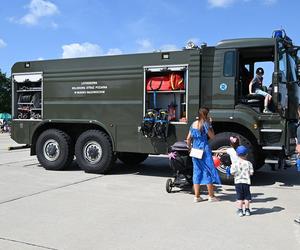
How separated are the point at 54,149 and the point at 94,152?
1.27 meters

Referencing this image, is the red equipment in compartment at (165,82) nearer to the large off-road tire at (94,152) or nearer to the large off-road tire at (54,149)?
the large off-road tire at (94,152)

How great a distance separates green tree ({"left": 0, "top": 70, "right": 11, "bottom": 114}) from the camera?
7475 centimetres

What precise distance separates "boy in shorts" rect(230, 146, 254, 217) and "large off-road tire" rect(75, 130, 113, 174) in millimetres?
4410

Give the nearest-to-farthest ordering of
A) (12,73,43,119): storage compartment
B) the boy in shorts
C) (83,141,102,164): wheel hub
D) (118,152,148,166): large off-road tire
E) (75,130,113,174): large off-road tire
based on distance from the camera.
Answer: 1. the boy in shorts
2. (75,130,113,174): large off-road tire
3. (83,141,102,164): wheel hub
4. (12,73,43,119): storage compartment
5. (118,152,148,166): large off-road tire

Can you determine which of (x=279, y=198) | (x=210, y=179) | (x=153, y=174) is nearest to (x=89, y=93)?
(x=153, y=174)

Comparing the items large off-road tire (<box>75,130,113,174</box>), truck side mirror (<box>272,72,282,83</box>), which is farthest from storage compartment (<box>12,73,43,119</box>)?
truck side mirror (<box>272,72,282,83</box>)

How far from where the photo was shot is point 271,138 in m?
9.21

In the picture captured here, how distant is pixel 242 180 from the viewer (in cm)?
695

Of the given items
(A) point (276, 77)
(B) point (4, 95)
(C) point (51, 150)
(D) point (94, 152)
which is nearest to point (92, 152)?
(D) point (94, 152)

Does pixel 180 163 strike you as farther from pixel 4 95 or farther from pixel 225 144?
pixel 4 95

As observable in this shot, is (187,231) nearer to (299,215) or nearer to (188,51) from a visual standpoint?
(299,215)

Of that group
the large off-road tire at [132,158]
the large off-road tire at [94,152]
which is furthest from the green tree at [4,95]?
the large off-road tire at [94,152]

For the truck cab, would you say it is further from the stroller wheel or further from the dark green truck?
the stroller wheel

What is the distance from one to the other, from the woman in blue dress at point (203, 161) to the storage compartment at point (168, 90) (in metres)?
2.00
